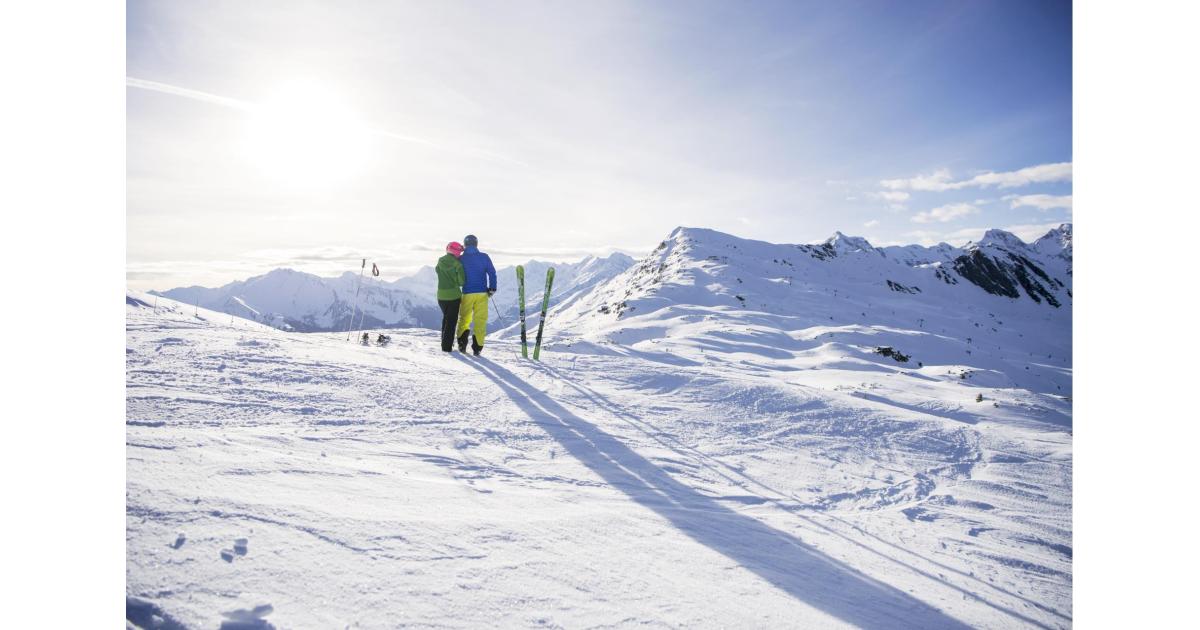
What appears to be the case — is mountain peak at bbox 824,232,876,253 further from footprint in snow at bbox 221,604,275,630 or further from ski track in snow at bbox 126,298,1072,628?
footprint in snow at bbox 221,604,275,630

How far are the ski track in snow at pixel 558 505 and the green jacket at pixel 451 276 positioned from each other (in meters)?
3.17

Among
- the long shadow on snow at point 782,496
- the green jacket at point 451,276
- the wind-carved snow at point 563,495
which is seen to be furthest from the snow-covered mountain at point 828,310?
the wind-carved snow at point 563,495

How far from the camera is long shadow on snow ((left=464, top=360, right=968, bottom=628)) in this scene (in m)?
2.29

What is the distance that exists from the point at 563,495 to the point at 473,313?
669 cm

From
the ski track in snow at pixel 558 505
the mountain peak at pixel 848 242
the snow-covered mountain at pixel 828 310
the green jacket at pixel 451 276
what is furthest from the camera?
the mountain peak at pixel 848 242

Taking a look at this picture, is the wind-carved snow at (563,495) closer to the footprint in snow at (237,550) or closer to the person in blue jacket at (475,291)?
the footprint in snow at (237,550)

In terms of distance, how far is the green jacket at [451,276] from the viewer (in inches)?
356

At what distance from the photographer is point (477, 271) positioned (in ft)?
30.2

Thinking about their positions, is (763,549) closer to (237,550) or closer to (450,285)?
(237,550)

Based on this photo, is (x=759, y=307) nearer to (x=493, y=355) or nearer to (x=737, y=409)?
(x=493, y=355)
